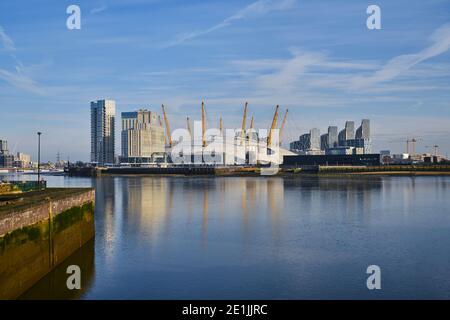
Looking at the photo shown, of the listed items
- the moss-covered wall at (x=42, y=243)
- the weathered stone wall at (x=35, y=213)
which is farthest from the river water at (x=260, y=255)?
the weathered stone wall at (x=35, y=213)

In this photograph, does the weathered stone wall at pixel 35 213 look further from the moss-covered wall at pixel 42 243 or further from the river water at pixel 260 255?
the river water at pixel 260 255

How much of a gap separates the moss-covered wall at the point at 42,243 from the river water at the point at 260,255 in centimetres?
64

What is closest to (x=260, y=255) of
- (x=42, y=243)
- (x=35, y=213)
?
(x=42, y=243)

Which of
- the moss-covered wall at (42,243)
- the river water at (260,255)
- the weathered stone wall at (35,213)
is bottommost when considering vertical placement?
the river water at (260,255)

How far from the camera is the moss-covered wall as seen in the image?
16.7m

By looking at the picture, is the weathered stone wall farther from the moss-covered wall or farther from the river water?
the river water

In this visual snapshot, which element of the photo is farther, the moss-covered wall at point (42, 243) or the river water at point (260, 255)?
the river water at point (260, 255)

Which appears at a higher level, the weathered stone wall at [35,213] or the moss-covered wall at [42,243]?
the weathered stone wall at [35,213]

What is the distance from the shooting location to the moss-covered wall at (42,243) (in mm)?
16672

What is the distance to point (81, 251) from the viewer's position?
2723cm

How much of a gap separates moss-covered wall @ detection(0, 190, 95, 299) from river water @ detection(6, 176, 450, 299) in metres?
0.64

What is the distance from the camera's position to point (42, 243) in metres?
21.0
